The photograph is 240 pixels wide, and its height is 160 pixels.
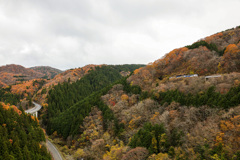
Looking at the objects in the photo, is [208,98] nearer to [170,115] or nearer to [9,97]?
[170,115]

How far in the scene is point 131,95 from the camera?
65.9 m

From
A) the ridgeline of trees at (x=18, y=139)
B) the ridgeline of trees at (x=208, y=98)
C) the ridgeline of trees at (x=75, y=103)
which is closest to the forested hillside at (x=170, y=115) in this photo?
the ridgeline of trees at (x=208, y=98)

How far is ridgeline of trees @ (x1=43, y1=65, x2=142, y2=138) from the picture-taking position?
6328 centimetres

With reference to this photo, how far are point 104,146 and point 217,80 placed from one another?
42.7 m

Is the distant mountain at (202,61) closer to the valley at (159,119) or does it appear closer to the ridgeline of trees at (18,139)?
the valley at (159,119)

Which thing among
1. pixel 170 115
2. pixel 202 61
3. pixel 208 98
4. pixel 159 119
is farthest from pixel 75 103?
pixel 208 98

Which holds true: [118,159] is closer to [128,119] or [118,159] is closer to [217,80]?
[128,119]

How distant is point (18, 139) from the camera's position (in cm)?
4034

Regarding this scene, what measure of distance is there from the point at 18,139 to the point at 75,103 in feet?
231

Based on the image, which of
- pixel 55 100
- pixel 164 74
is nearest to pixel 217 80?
pixel 164 74

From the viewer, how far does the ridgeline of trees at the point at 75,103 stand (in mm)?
63281

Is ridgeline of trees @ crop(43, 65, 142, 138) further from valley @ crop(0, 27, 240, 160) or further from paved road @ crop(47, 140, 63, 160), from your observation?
paved road @ crop(47, 140, 63, 160)

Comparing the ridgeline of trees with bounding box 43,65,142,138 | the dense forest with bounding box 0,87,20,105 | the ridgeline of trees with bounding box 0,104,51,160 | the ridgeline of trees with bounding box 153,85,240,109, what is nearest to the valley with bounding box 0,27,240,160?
the ridgeline of trees with bounding box 153,85,240,109

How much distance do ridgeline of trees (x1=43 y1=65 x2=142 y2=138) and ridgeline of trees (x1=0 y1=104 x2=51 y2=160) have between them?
15.2 metres
